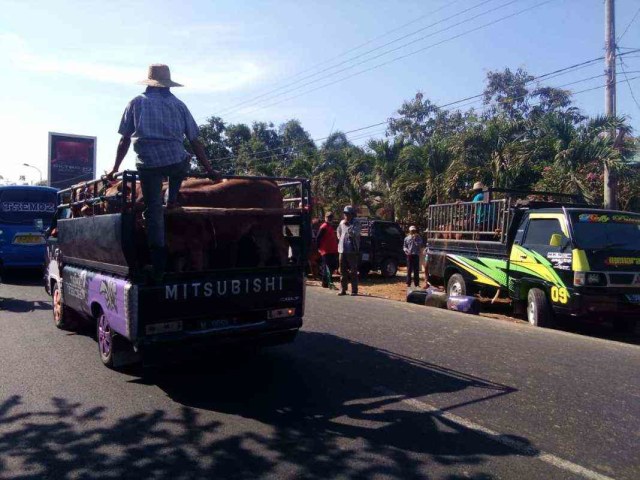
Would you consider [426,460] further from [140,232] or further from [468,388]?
[140,232]

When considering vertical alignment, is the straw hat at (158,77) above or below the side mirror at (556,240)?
above

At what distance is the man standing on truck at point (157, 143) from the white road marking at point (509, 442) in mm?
2584

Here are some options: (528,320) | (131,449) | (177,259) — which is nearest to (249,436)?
(131,449)

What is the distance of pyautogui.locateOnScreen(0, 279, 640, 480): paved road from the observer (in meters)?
3.73

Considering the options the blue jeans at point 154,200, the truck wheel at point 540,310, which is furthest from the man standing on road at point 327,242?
the blue jeans at point 154,200

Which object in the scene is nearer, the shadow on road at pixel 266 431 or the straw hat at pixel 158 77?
the shadow on road at pixel 266 431

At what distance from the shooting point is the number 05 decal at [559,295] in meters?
8.41

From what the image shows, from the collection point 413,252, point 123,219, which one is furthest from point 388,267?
point 123,219

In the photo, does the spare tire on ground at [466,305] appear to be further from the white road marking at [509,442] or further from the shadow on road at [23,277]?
the shadow on road at [23,277]

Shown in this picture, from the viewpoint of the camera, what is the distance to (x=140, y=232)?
5.40 meters

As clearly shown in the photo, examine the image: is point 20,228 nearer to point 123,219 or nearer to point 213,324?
point 123,219

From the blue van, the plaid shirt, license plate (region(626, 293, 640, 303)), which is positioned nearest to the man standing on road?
license plate (region(626, 293, 640, 303))

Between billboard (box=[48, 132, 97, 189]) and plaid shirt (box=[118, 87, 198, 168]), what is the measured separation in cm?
4640

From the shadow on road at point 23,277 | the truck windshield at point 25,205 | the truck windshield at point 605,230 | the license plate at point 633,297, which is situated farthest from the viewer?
the truck windshield at point 25,205
